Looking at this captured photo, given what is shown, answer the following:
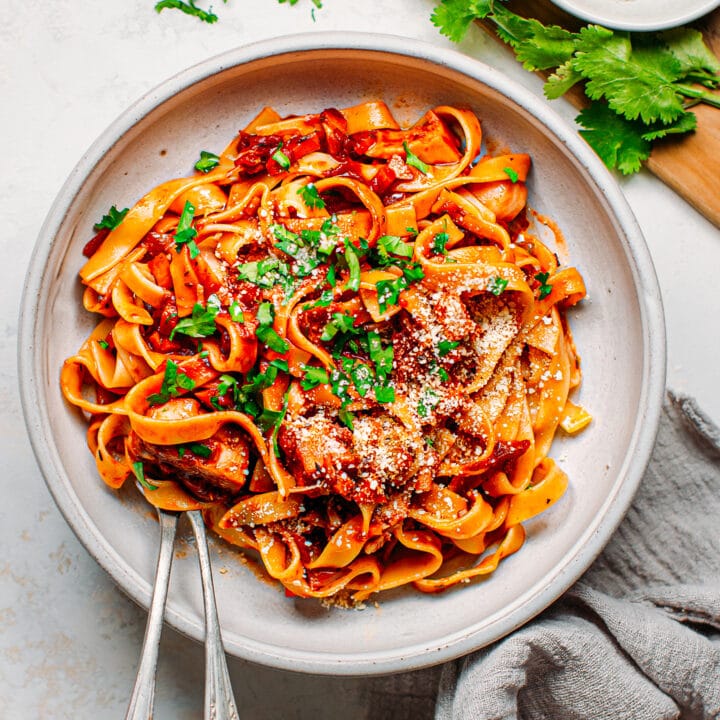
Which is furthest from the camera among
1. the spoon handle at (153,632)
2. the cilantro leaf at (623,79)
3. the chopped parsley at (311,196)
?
the cilantro leaf at (623,79)

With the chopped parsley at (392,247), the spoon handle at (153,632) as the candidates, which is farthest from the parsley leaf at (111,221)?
the spoon handle at (153,632)

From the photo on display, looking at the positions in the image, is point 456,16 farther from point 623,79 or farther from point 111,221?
point 111,221

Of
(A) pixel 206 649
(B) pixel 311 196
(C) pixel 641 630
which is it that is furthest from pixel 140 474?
(C) pixel 641 630

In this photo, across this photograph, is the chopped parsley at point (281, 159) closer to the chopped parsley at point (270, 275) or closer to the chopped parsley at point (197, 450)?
the chopped parsley at point (270, 275)

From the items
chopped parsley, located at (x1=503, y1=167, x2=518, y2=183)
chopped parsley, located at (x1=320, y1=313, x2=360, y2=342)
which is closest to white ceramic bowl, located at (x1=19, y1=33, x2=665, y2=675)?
chopped parsley, located at (x1=503, y1=167, x2=518, y2=183)

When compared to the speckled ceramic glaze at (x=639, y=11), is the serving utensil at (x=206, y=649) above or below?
below

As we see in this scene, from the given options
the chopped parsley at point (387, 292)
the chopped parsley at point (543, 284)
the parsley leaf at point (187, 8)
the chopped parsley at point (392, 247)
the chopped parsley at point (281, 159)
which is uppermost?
the parsley leaf at point (187, 8)

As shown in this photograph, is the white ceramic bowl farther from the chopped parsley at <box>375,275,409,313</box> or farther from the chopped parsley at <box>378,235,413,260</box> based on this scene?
the chopped parsley at <box>375,275,409,313</box>
